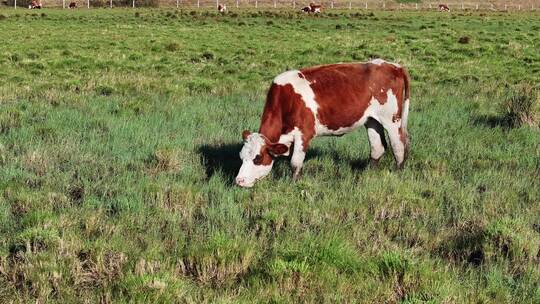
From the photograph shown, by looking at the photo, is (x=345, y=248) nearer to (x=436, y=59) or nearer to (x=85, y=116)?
(x=85, y=116)

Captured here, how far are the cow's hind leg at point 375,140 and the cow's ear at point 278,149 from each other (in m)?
1.83

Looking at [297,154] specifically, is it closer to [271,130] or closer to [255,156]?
[271,130]

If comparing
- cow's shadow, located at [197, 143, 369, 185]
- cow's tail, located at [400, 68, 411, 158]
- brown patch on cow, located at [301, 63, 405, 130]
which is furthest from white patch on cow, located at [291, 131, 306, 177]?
cow's tail, located at [400, 68, 411, 158]

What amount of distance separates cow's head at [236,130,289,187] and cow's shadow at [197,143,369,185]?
41cm

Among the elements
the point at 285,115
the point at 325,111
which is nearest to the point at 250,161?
the point at 285,115

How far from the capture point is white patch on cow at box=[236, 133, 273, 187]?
7.24m

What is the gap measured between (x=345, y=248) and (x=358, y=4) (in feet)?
265

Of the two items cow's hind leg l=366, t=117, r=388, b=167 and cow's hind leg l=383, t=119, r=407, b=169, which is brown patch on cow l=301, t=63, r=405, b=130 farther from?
cow's hind leg l=366, t=117, r=388, b=167

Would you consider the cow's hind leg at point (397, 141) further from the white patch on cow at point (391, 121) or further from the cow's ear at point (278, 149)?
the cow's ear at point (278, 149)

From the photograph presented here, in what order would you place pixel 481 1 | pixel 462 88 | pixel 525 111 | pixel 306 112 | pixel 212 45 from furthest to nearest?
1. pixel 481 1
2. pixel 212 45
3. pixel 462 88
4. pixel 525 111
5. pixel 306 112

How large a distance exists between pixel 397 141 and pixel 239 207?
3.09 meters

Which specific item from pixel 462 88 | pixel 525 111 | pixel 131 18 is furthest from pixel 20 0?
pixel 525 111

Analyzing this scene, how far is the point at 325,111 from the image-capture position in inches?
316

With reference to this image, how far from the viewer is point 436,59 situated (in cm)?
2292
